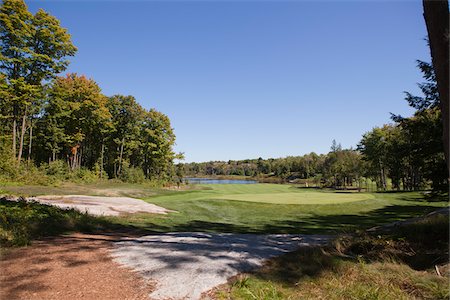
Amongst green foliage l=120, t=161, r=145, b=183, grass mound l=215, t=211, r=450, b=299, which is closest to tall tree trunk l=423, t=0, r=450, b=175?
grass mound l=215, t=211, r=450, b=299

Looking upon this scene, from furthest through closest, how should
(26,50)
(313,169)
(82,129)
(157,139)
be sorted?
(313,169)
(157,139)
(82,129)
(26,50)

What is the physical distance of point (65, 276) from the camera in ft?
14.7

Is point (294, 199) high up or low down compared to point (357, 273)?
down

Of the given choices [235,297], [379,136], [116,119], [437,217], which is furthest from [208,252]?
[379,136]

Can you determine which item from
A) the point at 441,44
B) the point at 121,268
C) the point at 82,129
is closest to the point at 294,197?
the point at 121,268

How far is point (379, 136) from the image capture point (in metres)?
45.6

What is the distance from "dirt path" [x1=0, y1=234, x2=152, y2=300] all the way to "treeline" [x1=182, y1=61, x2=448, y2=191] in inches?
635

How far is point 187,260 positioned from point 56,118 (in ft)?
119

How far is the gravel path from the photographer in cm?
428

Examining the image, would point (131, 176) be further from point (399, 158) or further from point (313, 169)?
point (313, 169)

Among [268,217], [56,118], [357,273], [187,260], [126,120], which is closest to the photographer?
[357,273]

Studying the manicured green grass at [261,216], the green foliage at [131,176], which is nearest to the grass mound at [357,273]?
the manicured green grass at [261,216]

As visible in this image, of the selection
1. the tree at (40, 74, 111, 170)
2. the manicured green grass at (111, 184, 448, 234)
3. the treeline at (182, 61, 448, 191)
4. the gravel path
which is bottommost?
the manicured green grass at (111, 184, 448, 234)

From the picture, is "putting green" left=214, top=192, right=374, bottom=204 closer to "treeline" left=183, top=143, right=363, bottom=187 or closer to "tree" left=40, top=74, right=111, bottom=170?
"tree" left=40, top=74, right=111, bottom=170
